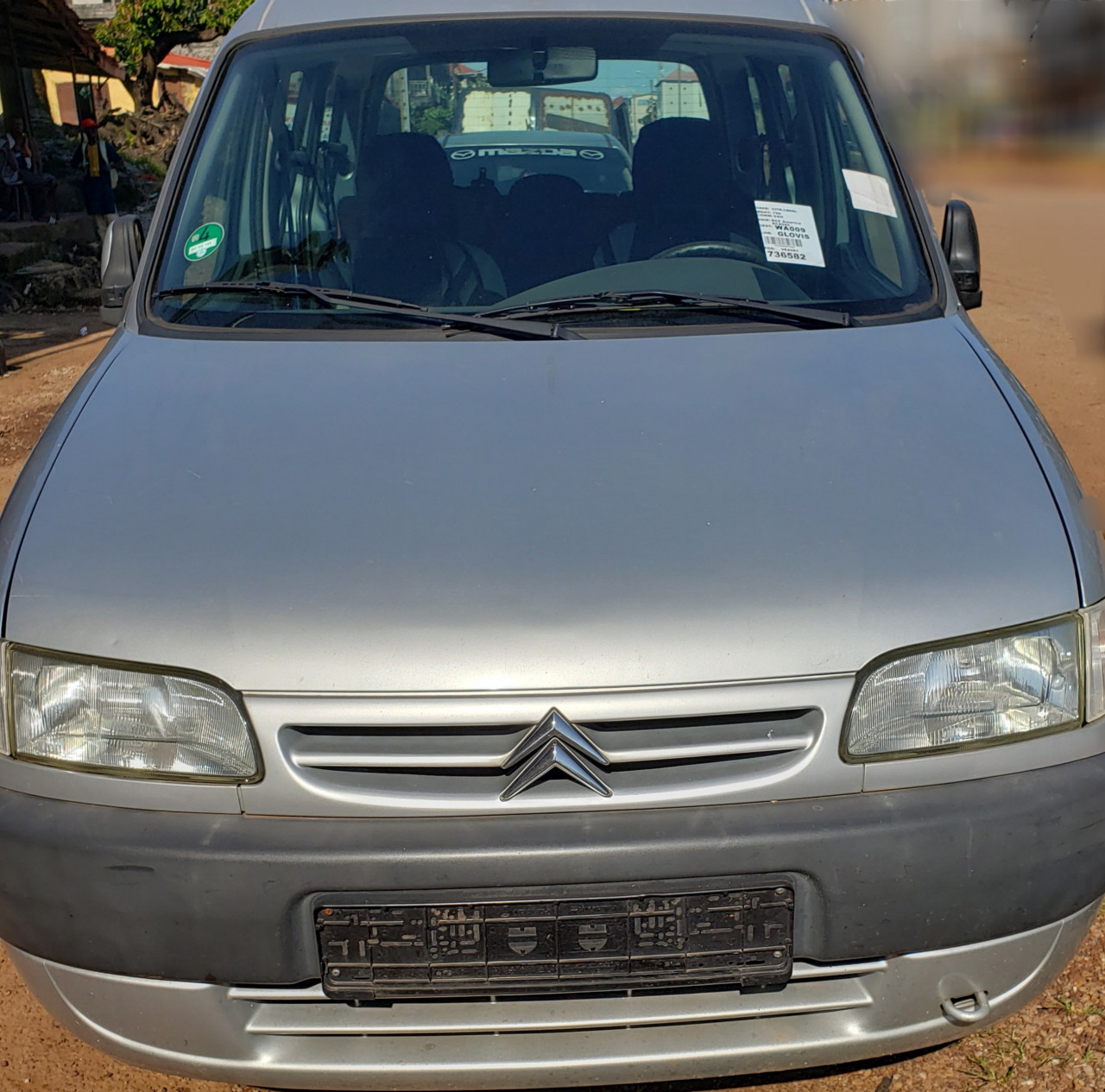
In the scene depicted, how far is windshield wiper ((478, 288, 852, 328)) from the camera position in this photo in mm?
2578

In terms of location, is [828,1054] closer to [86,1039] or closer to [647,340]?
[86,1039]

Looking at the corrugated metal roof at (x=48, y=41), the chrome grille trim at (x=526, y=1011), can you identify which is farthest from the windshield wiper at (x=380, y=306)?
the corrugated metal roof at (x=48, y=41)

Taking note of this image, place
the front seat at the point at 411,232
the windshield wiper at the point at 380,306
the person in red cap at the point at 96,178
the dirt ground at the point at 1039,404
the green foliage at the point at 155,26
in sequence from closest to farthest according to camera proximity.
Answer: the dirt ground at the point at 1039,404 < the windshield wiper at the point at 380,306 < the front seat at the point at 411,232 < the person in red cap at the point at 96,178 < the green foliage at the point at 155,26

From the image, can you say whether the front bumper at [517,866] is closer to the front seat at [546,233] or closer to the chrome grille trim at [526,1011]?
the chrome grille trim at [526,1011]

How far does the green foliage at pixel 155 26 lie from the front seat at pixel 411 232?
24876 millimetres

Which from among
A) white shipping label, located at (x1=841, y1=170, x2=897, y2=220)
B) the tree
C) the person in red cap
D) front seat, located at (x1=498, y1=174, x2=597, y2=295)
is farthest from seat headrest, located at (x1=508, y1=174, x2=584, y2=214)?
the tree

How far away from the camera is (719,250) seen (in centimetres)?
278

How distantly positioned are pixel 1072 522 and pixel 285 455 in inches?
50.9

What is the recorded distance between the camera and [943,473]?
82.0 inches

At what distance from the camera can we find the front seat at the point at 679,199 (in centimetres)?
279

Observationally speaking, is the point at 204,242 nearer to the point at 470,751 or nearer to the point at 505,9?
the point at 505,9

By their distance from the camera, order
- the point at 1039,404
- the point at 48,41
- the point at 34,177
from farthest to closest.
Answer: the point at 48,41
the point at 34,177
the point at 1039,404

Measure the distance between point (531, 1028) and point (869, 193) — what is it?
78.2 inches

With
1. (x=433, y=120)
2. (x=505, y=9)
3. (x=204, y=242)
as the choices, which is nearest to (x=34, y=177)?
(x=433, y=120)
